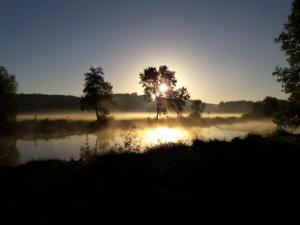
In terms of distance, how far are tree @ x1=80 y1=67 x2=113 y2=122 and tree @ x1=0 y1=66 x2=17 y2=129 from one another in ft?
42.1

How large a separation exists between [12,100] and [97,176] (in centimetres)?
4345

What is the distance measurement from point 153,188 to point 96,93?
50.9 meters

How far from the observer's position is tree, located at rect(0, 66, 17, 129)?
4469 centimetres

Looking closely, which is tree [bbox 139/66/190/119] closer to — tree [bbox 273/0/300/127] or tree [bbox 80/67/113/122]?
tree [bbox 80/67/113/122]

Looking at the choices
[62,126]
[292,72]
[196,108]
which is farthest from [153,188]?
[196,108]

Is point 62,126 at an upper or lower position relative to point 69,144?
upper

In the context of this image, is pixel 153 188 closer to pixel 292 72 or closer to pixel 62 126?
Result: pixel 292 72

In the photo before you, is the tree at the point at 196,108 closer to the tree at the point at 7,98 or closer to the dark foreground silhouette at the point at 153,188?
the tree at the point at 7,98

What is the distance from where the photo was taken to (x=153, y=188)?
26.5ft

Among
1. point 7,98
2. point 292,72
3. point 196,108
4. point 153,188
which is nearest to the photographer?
point 153,188

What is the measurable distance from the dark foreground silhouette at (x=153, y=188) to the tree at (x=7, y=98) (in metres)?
37.4

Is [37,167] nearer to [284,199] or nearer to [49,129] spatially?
[284,199]

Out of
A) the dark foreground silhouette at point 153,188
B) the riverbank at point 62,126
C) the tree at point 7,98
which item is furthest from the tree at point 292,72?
the tree at point 7,98

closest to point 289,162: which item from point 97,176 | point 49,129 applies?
point 97,176
